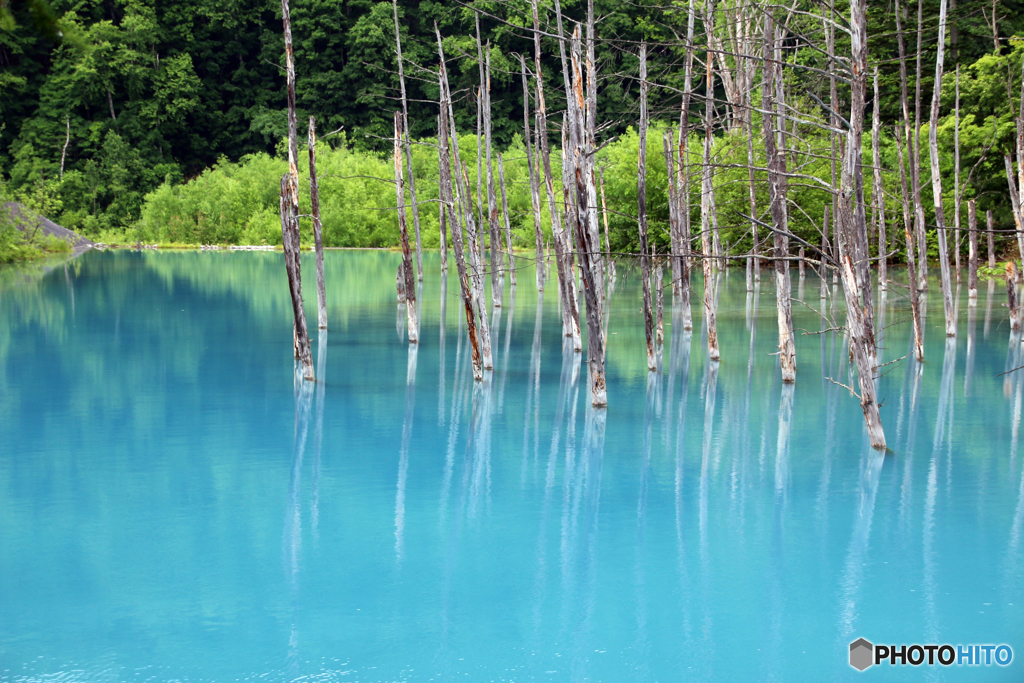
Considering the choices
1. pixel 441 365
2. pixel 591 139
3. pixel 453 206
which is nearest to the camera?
pixel 591 139

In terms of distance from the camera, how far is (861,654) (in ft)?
19.2

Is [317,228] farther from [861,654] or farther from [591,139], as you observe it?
[861,654]

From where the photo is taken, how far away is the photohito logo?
5777mm

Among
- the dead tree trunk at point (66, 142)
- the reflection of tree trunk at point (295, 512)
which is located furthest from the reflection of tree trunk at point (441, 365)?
the dead tree trunk at point (66, 142)

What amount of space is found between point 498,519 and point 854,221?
4.59 metres

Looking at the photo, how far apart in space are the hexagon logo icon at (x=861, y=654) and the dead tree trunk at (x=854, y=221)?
148 inches

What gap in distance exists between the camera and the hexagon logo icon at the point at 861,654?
5715 mm

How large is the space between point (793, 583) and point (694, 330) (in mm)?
13367

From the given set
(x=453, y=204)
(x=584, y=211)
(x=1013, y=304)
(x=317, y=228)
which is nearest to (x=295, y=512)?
(x=584, y=211)

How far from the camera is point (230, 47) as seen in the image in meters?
63.9

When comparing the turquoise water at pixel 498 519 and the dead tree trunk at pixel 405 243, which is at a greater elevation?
the dead tree trunk at pixel 405 243

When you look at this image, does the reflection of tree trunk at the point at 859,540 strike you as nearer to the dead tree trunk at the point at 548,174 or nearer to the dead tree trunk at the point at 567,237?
the dead tree trunk at the point at 567,237

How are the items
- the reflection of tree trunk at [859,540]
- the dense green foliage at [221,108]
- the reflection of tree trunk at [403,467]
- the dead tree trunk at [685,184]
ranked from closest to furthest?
the reflection of tree trunk at [859,540] → the reflection of tree trunk at [403,467] → the dead tree trunk at [685,184] → the dense green foliage at [221,108]

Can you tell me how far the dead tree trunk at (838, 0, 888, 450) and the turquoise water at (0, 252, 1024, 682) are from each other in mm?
1152
